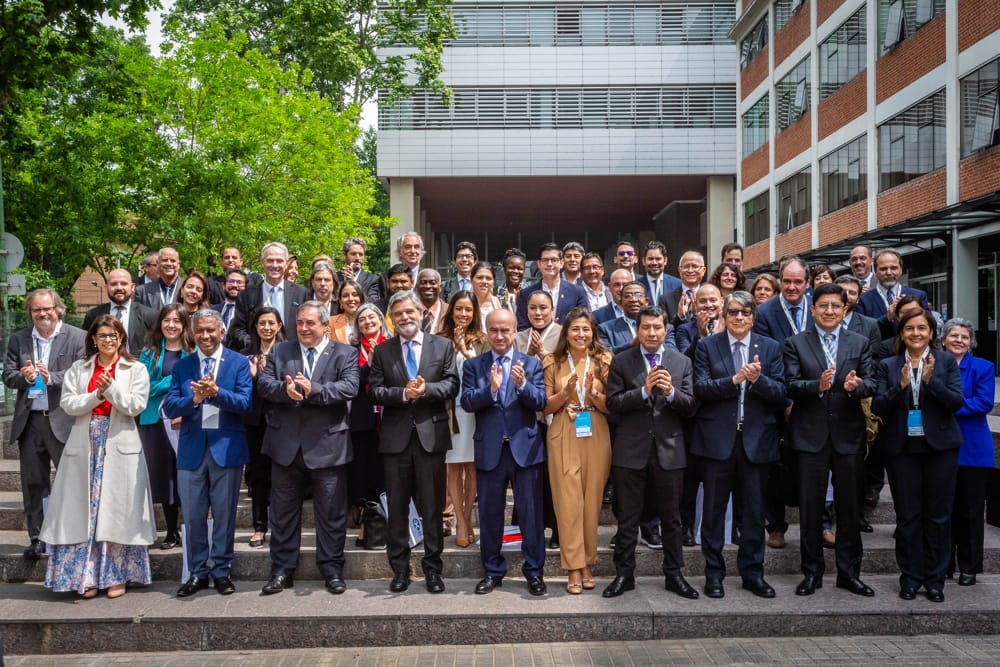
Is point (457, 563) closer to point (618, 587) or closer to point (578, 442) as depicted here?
point (618, 587)

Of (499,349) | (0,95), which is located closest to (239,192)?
(0,95)

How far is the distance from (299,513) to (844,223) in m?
20.9

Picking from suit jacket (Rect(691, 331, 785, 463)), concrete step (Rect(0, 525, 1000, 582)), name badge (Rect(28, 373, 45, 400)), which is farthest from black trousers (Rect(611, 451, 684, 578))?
name badge (Rect(28, 373, 45, 400))

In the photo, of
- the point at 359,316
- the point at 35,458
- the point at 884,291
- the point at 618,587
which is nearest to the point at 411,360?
the point at 359,316

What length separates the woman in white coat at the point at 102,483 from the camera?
6184 mm

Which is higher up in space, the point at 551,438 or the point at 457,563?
the point at 551,438

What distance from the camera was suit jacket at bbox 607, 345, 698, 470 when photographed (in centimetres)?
617

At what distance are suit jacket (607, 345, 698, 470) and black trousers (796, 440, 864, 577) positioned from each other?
3.09 feet

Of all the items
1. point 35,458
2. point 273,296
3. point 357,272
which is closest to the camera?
point 35,458

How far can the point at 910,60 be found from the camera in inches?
771

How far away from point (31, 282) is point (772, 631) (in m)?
27.2

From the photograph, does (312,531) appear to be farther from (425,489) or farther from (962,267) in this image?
(962,267)

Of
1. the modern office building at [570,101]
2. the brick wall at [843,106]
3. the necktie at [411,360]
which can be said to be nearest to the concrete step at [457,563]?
the necktie at [411,360]

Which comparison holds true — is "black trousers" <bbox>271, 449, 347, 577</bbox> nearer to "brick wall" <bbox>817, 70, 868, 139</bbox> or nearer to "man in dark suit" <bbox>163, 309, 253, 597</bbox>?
"man in dark suit" <bbox>163, 309, 253, 597</bbox>
